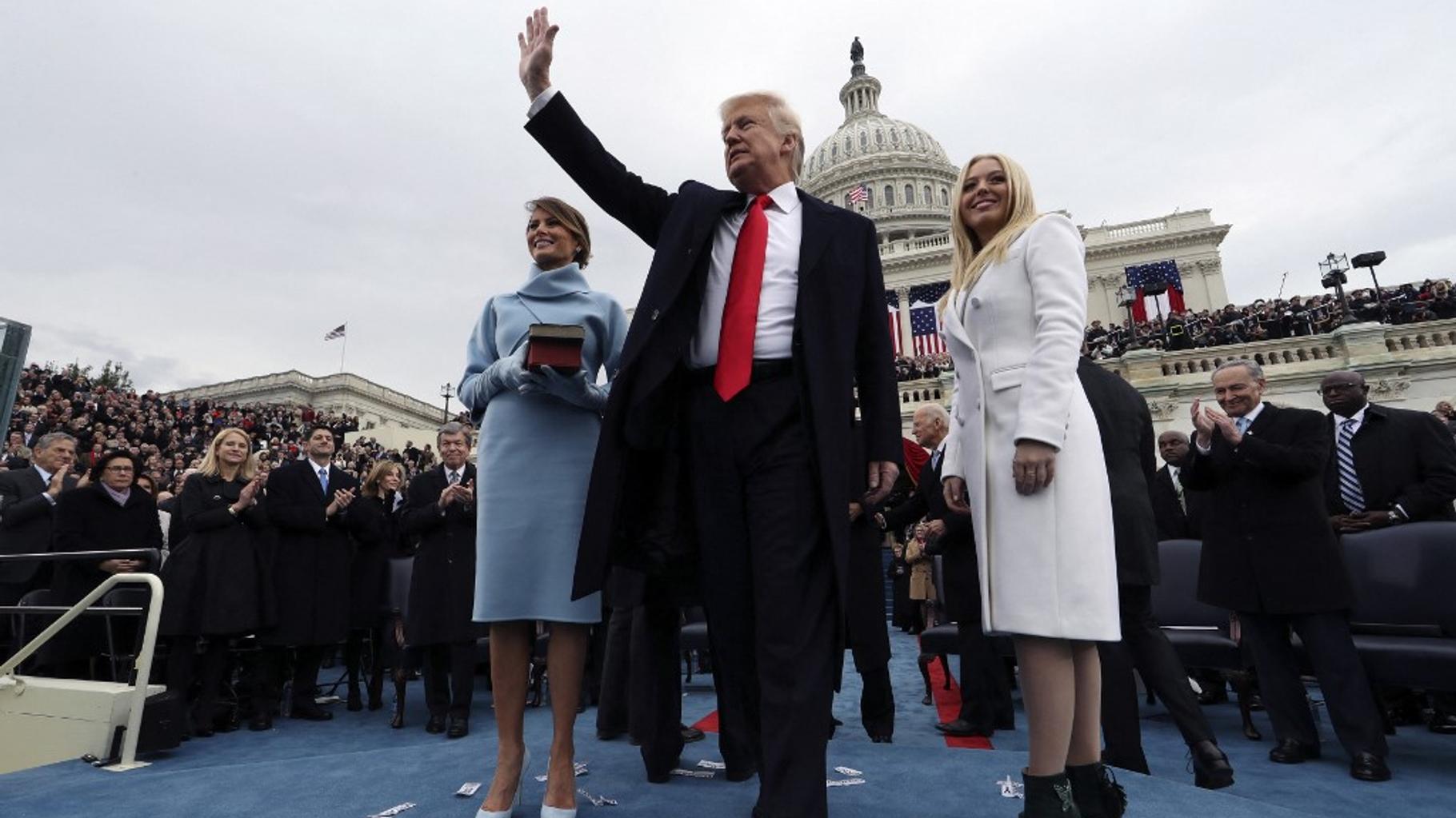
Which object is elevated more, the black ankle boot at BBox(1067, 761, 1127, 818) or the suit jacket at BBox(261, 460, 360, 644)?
the suit jacket at BBox(261, 460, 360, 644)

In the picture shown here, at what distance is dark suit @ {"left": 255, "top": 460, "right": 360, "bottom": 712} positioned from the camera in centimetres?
569

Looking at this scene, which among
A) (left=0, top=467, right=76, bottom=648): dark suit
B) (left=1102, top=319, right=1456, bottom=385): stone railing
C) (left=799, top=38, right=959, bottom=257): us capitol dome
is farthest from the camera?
(left=799, top=38, right=959, bottom=257): us capitol dome

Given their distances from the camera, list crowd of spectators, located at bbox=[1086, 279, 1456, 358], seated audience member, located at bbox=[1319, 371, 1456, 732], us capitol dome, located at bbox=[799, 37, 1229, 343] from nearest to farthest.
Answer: seated audience member, located at bbox=[1319, 371, 1456, 732], crowd of spectators, located at bbox=[1086, 279, 1456, 358], us capitol dome, located at bbox=[799, 37, 1229, 343]

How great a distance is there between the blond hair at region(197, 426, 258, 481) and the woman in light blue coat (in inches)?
158

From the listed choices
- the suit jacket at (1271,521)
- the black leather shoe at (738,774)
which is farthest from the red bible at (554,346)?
the suit jacket at (1271,521)

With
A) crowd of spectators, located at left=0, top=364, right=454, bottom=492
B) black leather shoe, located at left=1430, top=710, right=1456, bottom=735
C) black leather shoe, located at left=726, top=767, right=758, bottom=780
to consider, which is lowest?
black leather shoe, located at left=1430, top=710, right=1456, bottom=735

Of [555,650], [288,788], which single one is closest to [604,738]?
[288,788]

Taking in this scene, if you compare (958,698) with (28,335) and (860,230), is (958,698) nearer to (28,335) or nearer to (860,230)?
(860,230)

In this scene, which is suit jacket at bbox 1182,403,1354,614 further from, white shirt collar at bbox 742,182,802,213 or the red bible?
the red bible

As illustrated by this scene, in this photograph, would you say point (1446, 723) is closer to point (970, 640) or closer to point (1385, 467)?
point (1385, 467)

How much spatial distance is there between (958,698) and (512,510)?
496 cm

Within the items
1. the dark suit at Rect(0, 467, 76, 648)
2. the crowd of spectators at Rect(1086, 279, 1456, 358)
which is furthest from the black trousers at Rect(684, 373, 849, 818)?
the crowd of spectators at Rect(1086, 279, 1456, 358)

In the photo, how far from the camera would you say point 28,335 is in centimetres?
812

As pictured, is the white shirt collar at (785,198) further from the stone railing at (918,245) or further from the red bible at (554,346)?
the stone railing at (918,245)
